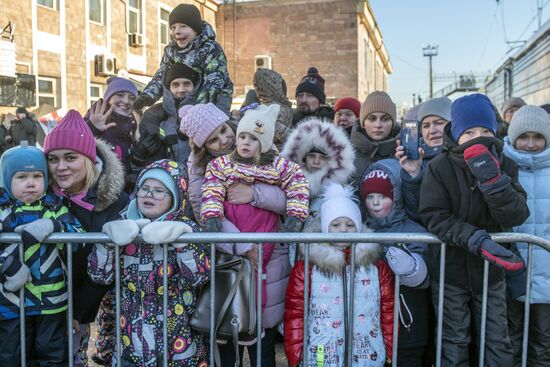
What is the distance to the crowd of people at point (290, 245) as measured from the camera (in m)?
2.59

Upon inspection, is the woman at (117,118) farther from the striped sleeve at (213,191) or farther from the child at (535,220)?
the child at (535,220)

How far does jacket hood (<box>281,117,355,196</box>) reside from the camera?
3324 millimetres

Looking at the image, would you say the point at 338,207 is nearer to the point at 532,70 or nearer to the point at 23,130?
the point at 23,130

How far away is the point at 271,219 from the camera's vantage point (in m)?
2.97

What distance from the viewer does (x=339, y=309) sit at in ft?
8.91

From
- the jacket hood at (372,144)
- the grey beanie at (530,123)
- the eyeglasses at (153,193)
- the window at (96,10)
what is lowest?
the eyeglasses at (153,193)

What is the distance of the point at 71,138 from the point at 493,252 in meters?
2.37

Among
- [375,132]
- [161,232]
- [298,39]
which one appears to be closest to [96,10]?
[298,39]

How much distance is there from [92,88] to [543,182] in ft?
51.4

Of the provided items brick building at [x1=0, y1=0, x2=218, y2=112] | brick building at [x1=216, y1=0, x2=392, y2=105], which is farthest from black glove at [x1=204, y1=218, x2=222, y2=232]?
brick building at [x1=216, y1=0, x2=392, y2=105]

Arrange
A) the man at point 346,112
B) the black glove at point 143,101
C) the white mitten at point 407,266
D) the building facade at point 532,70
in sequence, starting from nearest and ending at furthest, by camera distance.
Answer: the white mitten at point 407,266 → the black glove at point 143,101 → the man at point 346,112 → the building facade at point 532,70

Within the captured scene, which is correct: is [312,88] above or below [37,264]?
above

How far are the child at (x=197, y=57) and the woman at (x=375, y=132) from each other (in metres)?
1.10

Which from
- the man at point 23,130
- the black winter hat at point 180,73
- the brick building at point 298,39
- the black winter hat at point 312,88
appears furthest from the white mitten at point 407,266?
the brick building at point 298,39
